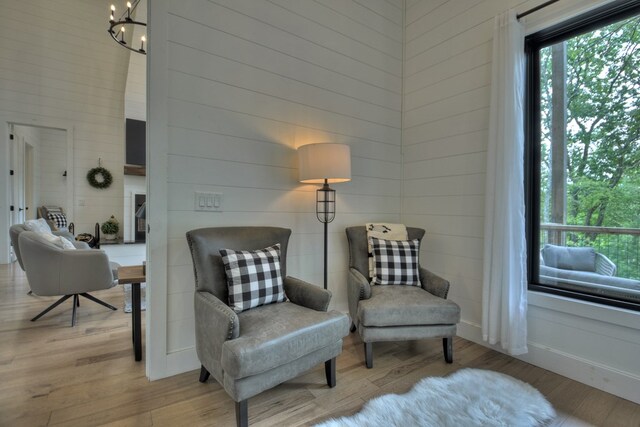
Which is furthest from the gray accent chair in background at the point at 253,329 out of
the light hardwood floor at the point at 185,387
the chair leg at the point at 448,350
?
the chair leg at the point at 448,350

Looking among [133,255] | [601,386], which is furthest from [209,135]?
[133,255]

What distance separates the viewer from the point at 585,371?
1.96 m

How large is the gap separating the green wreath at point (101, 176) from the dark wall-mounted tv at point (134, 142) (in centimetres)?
123

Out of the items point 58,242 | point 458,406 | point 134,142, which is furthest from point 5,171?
point 458,406

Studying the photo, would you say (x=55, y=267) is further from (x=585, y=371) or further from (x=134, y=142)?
(x=585, y=371)

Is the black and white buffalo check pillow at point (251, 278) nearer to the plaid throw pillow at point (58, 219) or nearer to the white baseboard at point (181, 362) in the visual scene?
the white baseboard at point (181, 362)

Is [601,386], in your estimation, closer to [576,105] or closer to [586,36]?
[576,105]

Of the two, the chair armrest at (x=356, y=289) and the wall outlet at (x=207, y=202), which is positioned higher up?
the wall outlet at (x=207, y=202)

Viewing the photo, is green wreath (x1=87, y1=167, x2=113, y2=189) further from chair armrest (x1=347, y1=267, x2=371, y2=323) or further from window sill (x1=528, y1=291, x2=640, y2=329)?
window sill (x1=528, y1=291, x2=640, y2=329)

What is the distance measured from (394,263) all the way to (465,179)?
3.20 ft

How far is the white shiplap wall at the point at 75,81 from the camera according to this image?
5.10 meters

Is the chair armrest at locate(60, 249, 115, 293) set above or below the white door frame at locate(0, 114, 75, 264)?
below

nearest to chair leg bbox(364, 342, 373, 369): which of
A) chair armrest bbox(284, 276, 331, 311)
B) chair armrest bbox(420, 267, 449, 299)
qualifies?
chair armrest bbox(284, 276, 331, 311)

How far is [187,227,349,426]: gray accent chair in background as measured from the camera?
142 centimetres
